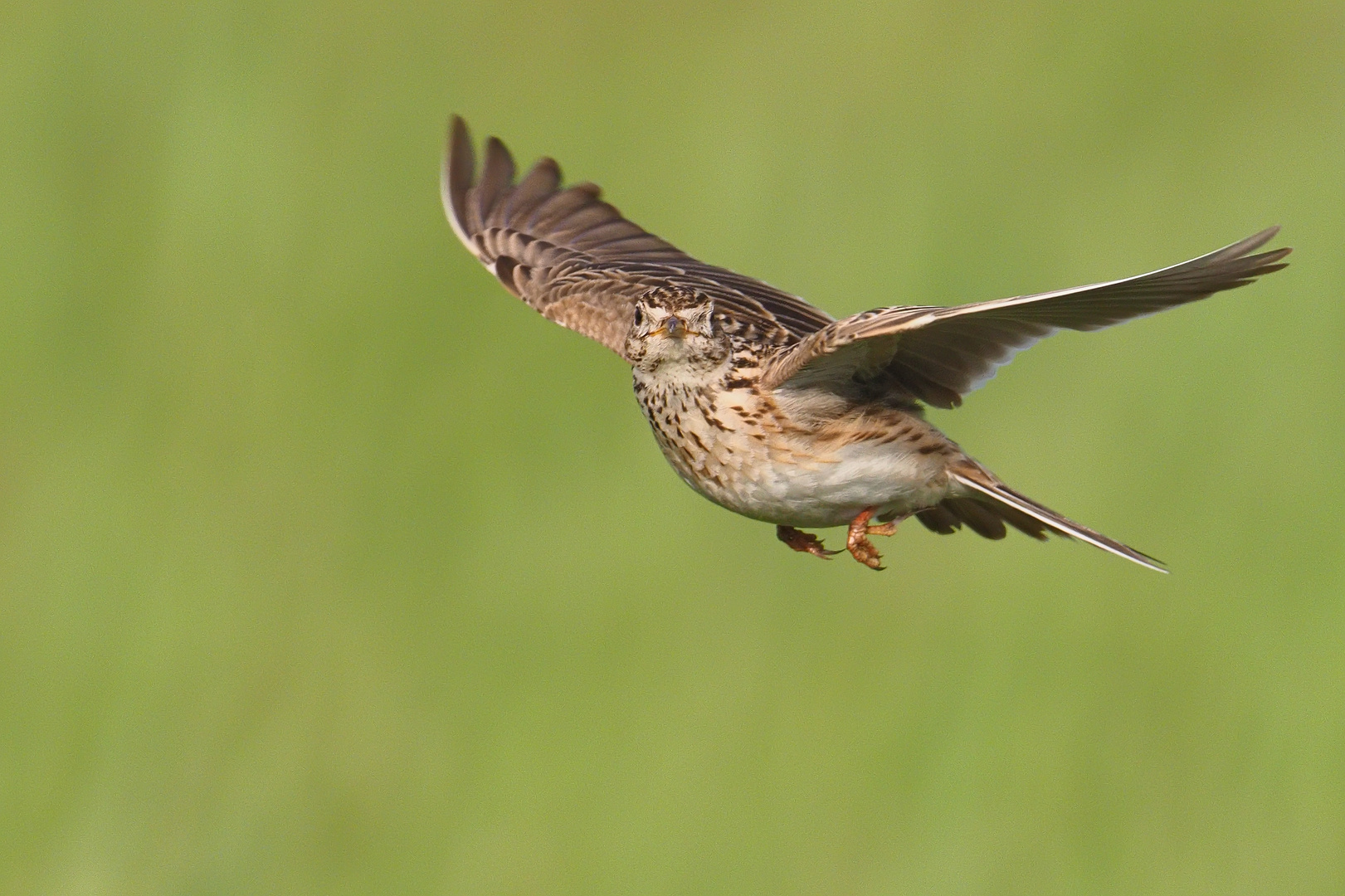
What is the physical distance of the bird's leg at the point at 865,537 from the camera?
16.8ft

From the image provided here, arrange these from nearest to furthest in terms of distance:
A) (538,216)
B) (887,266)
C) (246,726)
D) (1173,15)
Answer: (246,726), (538,216), (887,266), (1173,15)

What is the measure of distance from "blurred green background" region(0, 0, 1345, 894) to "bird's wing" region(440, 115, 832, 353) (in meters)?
0.53

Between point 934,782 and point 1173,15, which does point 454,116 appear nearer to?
point 934,782

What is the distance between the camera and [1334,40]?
13.0 m

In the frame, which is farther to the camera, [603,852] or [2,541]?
[2,541]

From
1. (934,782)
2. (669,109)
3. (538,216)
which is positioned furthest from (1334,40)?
(934,782)

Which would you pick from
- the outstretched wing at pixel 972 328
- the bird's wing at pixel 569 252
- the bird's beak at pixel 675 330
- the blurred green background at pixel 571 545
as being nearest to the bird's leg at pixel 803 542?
the outstretched wing at pixel 972 328

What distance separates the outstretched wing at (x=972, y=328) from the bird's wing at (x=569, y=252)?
0.84 m

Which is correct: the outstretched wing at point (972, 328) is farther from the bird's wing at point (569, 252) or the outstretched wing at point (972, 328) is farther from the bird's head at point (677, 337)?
the bird's wing at point (569, 252)

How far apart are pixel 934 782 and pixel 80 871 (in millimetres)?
2885

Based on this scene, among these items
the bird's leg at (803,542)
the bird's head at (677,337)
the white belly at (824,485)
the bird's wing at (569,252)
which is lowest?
the bird's leg at (803,542)

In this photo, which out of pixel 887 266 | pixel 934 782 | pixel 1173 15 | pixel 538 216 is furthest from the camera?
pixel 1173 15

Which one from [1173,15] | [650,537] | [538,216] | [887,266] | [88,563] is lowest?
[88,563]

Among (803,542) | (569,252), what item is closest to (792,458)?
(803,542)
